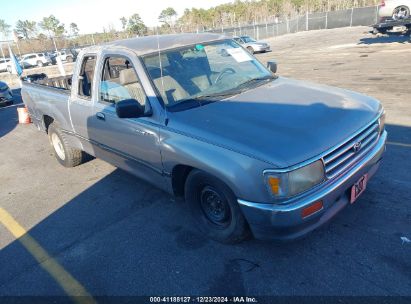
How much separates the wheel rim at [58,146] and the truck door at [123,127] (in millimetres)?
1578

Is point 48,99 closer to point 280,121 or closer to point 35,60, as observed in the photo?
point 280,121

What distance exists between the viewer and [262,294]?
8.87 feet

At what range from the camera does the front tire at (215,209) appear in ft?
9.68

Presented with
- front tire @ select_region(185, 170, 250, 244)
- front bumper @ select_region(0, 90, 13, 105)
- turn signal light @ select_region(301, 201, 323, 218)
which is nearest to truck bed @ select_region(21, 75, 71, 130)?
front tire @ select_region(185, 170, 250, 244)

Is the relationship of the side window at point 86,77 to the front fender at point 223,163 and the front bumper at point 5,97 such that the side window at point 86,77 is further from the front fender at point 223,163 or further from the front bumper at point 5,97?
the front bumper at point 5,97

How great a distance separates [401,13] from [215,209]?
16606mm

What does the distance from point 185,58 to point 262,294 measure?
256 cm

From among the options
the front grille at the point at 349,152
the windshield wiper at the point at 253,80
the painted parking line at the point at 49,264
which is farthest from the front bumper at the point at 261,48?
the painted parking line at the point at 49,264

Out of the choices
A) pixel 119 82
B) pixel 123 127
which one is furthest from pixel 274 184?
pixel 119 82

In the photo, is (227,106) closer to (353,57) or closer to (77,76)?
(77,76)

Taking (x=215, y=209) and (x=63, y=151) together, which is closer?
(x=215, y=209)

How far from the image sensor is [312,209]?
261 cm

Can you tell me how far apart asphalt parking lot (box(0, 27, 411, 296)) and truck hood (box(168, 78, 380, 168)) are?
101 cm

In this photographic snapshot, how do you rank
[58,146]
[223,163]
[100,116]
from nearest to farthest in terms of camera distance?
[223,163] < [100,116] < [58,146]
